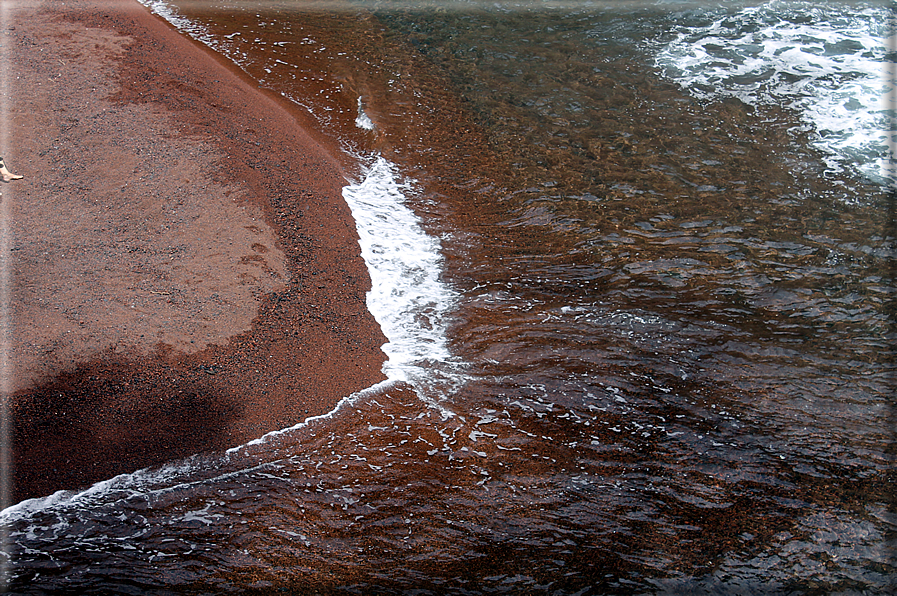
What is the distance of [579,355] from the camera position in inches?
200

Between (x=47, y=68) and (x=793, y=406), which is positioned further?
(x=47, y=68)

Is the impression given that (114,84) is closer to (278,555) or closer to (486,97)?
(486,97)

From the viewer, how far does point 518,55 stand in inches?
384

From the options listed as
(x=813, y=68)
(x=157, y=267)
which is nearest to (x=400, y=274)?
(x=157, y=267)

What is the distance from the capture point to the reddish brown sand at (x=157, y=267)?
4.30 metres

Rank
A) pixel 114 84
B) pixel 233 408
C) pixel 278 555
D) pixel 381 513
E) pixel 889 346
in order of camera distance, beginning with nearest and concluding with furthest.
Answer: pixel 278 555 < pixel 381 513 < pixel 233 408 < pixel 889 346 < pixel 114 84

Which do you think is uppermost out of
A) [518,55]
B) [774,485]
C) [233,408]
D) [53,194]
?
[518,55]

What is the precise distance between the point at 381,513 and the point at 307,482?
56cm

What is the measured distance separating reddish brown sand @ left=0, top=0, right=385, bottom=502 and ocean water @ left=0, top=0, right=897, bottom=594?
31cm

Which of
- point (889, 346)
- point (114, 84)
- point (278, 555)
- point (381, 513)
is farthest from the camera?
point (114, 84)

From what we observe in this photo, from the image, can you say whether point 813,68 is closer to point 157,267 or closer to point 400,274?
point 400,274

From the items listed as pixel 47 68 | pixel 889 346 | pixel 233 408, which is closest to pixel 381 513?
pixel 233 408

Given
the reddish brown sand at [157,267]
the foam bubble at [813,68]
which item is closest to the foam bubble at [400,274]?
the reddish brown sand at [157,267]

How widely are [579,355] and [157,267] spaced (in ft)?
12.2
